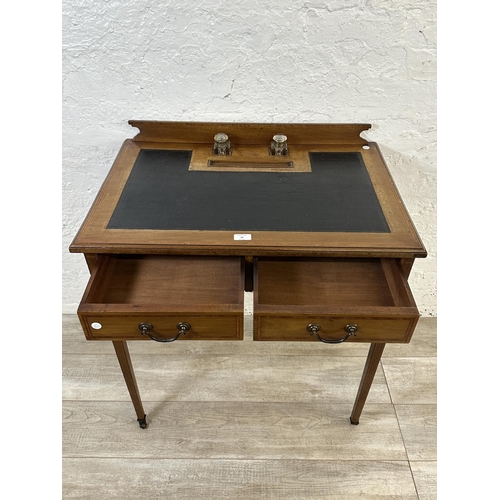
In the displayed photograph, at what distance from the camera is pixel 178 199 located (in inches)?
49.1

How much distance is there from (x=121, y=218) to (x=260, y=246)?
0.38 metres

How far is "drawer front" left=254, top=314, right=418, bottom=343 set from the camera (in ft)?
3.49

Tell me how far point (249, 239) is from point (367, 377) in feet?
2.11

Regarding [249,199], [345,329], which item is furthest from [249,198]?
[345,329]

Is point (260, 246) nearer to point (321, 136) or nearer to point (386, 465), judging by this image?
point (321, 136)

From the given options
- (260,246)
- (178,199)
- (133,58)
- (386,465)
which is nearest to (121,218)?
(178,199)

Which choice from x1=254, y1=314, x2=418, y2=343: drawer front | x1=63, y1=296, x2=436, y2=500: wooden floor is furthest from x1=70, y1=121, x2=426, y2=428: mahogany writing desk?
x1=63, y1=296, x2=436, y2=500: wooden floor

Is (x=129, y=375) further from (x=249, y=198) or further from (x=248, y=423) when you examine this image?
(x=249, y=198)

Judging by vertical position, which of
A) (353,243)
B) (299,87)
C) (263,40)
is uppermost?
(263,40)

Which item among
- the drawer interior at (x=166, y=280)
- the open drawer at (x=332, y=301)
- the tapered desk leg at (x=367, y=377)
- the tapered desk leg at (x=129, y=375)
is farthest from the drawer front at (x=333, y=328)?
the tapered desk leg at (x=129, y=375)

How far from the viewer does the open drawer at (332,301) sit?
3.47ft

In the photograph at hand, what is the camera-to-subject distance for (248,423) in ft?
5.29

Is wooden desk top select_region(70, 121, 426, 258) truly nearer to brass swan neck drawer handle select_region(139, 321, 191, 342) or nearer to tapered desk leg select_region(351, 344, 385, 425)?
brass swan neck drawer handle select_region(139, 321, 191, 342)

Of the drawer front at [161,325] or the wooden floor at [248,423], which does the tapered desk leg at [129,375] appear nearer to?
the wooden floor at [248,423]
